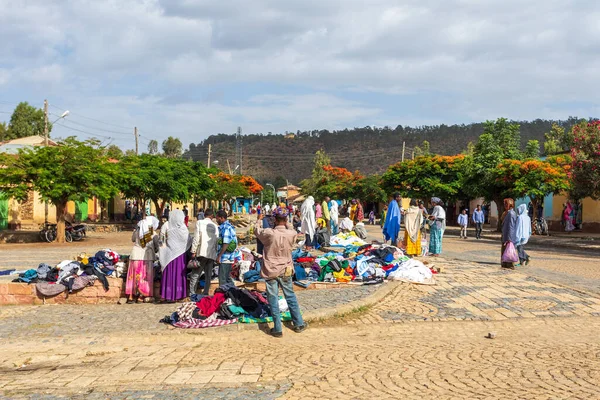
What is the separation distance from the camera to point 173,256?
31.6ft

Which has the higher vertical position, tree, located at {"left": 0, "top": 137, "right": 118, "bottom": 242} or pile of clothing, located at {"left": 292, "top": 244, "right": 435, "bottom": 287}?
tree, located at {"left": 0, "top": 137, "right": 118, "bottom": 242}

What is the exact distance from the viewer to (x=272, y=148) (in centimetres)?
13338

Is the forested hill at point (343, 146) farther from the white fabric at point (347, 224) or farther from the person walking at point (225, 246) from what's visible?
the person walking at point (225, 246)

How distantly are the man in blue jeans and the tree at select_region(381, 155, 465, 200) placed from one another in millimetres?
34957

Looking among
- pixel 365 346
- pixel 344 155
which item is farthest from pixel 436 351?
pixel 344 155

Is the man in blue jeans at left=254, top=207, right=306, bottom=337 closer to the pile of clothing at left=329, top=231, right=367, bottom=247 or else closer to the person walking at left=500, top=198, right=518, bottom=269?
the person walking at left=500, top=198, right=518, bottom=269

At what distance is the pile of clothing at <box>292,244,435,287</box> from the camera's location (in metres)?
11.3

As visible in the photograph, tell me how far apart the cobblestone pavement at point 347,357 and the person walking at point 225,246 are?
145 centimetres

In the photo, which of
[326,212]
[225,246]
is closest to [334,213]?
[326,212]

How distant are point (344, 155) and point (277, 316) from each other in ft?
362

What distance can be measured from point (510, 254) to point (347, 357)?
8.57 m

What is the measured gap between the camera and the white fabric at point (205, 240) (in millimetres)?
9602

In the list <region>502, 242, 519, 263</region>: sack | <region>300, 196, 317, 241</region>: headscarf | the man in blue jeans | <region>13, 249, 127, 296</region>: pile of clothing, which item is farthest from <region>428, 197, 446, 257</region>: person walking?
the man in blue jeans

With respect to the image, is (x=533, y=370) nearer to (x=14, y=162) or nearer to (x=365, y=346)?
(x=365, y=346)
